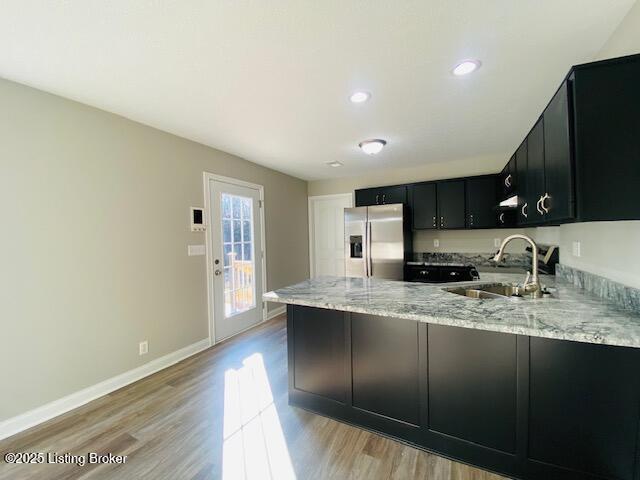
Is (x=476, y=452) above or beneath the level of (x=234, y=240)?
beneath

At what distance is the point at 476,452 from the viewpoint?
4.81 ft

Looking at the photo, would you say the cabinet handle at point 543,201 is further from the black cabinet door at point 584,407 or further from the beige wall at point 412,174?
the beige wall at point 412,174

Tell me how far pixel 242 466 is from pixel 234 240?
2608 mm

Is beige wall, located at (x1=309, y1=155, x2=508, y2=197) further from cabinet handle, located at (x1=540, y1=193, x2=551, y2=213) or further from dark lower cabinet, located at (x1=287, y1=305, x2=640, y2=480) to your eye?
dark lower cabinet, located at (x1=287, y1=305, x2=640, y2=480)

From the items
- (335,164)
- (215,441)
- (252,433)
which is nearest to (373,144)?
(335,164)

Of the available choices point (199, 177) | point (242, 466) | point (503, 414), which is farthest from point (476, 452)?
point (199, 177)

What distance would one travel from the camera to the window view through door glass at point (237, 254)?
3512 mm

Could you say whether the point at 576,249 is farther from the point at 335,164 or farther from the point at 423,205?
the point at 335,164

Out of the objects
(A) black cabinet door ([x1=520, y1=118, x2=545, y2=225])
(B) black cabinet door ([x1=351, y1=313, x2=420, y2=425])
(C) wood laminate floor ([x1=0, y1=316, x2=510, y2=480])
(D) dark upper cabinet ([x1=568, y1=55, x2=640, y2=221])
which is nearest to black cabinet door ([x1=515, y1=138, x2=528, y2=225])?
(A) black cabinet door ([x1=520, y1=118, x2=545, y2=225])

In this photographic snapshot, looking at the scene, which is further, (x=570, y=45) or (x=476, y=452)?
(x=570, y=45)

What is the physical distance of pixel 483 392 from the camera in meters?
1.45

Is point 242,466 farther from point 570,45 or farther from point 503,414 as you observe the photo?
point 570,45

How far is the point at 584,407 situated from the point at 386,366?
3.14 ft

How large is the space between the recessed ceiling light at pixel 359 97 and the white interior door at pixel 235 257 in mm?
2070
